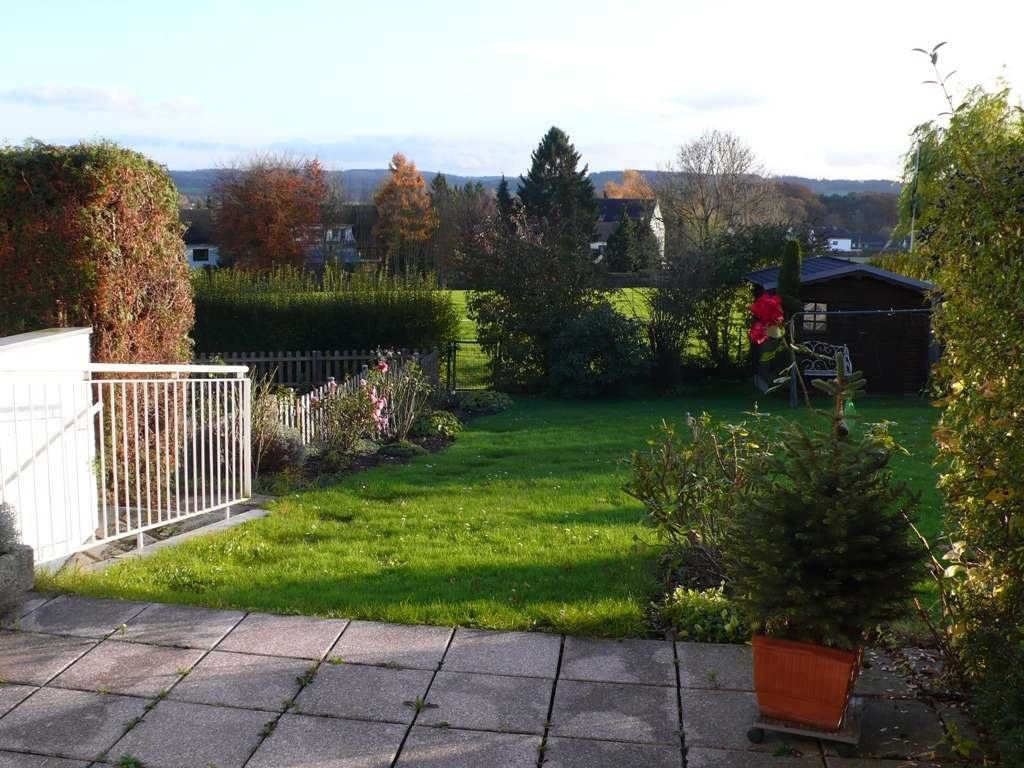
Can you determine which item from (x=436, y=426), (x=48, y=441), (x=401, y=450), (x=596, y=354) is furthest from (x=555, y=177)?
(x=48, y=441)

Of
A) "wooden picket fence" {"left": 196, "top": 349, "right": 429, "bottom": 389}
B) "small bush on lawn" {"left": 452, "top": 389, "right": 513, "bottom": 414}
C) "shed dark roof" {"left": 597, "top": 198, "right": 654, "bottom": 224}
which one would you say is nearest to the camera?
"wooden picket fence" {"left": 196, "top": 349, "right": 429, "bottom": 389}

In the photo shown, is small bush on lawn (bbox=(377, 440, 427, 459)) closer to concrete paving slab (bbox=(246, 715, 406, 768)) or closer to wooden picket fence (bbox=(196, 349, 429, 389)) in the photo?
wooden picket fence (bbox=(196, 349, 429, 389))

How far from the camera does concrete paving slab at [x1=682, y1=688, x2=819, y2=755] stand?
3.99m

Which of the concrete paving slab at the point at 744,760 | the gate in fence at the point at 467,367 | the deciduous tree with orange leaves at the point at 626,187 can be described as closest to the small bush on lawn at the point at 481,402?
the gate in fence at the point at 467,367

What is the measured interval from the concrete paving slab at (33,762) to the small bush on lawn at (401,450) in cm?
847

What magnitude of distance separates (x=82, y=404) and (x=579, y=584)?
342 cm

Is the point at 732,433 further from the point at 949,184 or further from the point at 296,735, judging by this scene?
the point at 296,735

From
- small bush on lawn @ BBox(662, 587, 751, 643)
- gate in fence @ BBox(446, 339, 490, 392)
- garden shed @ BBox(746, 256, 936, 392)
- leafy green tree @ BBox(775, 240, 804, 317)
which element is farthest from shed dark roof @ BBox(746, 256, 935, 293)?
small bush on lawn @ BBox(662, 587, 751, 643)

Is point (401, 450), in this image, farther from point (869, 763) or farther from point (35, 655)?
point (869, 763)

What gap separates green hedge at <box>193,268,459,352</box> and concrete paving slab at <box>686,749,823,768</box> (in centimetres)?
1616

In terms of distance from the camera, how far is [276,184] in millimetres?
45406

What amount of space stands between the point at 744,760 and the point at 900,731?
752mm

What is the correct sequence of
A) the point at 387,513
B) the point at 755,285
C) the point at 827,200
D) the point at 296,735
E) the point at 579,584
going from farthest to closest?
the point at 827,200 → the point at 755,285 → the point at 387,513 → the point at 579,584 → the point at 296,735

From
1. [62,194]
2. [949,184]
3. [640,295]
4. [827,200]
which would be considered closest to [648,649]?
[949,184]
